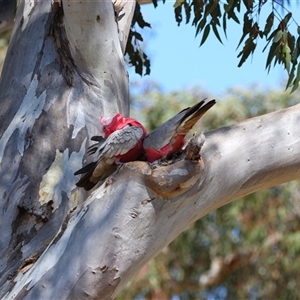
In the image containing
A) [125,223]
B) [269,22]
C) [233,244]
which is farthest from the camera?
[233,244]

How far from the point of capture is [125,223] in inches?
92.9

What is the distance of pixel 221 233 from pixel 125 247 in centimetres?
654

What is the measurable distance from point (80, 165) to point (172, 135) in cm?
63

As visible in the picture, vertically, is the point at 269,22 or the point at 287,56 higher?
the point at 269,22

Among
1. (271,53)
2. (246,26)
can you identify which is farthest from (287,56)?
(246,26)

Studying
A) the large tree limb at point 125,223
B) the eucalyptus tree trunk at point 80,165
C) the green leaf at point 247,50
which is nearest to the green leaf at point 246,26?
the green leaf at point 247,50

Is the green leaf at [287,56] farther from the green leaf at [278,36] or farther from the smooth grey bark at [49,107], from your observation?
the smooth grey bark at [49,107]

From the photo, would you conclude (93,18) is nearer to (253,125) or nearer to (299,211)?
(253,125)

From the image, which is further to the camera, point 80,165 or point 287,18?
point 287,18

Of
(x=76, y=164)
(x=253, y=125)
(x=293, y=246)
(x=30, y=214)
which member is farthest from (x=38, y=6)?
(x=293, y=246)

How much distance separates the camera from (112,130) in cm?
283

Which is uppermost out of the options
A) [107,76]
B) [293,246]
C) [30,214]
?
Result: [107,76]

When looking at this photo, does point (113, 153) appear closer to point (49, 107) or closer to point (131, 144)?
point (131, 144)

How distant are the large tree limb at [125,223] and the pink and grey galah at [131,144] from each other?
12 cm
